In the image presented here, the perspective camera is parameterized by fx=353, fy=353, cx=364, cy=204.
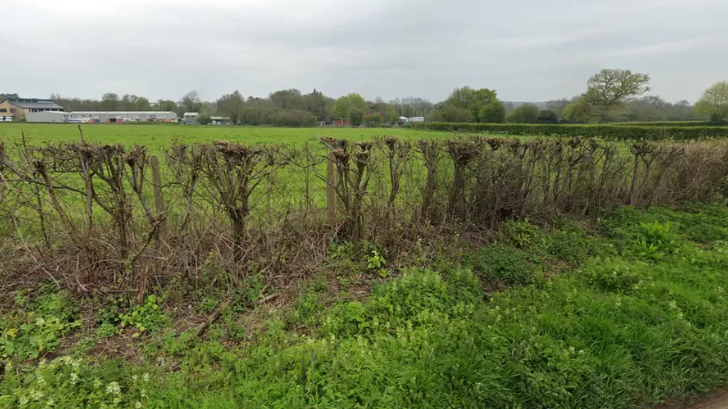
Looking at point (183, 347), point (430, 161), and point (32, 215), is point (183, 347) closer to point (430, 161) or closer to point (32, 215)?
point (32, 215)

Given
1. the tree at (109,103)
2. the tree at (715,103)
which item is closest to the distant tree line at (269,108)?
the tree at (109,103)

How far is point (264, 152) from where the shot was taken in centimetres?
445

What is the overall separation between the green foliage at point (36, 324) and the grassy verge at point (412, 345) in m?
0.02

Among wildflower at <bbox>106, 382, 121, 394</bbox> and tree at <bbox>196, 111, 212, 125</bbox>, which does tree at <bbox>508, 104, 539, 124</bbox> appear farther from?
wildflower at <bbox>106, 382, 121, 394</bbox>

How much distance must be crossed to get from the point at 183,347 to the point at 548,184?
648 cm

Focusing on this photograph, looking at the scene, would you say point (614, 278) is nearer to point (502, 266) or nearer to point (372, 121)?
point (502, 266)

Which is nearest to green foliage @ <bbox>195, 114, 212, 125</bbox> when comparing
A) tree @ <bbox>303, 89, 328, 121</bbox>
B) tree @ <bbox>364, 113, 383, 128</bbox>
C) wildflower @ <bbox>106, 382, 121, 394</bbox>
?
tree @ <bbox>303, 89, 328, 121</bbox>

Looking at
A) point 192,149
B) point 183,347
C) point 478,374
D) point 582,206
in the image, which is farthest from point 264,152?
point 582,206

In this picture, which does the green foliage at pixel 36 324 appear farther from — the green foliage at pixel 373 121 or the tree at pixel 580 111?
the green foliage at pixel 373 121

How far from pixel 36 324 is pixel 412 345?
12.1ft

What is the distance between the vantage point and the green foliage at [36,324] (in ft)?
10.4

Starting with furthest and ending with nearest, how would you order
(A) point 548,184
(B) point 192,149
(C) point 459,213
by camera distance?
(A) point 548,184 < (C) point 459,213 < (B) point 192,149

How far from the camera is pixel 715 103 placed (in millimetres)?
49594

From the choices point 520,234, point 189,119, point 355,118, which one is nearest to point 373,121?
point 355,118
